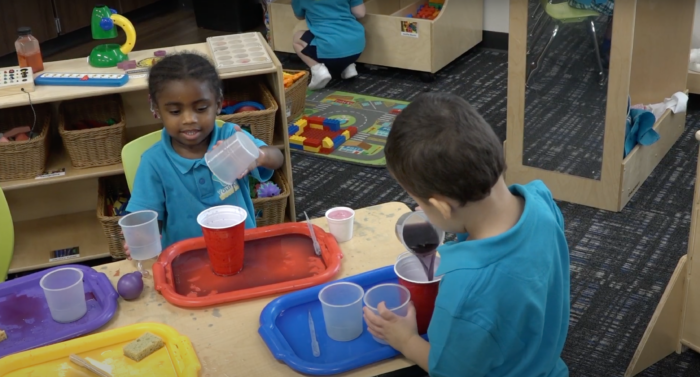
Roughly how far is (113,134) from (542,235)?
1.87 meters

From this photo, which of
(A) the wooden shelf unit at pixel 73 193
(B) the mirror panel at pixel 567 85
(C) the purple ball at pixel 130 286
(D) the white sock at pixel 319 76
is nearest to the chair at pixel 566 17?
(B) the mirror panel at pixel 567 85

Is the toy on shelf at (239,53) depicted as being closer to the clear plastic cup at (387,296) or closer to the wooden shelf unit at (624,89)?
the wooden shelf unit at (624,89)

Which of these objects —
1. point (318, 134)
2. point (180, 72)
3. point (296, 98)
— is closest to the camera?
point (180, 72)

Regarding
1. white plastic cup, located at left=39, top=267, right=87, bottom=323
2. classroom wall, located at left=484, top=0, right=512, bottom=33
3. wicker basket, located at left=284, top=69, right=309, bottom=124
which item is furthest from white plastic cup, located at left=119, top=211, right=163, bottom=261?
classroom wall, located at left=484, top=0, right=512, bottom=33

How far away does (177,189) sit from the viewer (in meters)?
1.98

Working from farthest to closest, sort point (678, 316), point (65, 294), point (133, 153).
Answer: point (678, 316), point (133, 153), point (65, 294)

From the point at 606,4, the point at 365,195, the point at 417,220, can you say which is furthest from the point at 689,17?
the point at 417,220

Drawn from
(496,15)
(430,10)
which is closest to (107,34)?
(430,10)

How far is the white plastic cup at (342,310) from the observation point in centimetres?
139

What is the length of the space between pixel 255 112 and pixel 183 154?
80 centimetres

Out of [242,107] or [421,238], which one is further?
[242,107]

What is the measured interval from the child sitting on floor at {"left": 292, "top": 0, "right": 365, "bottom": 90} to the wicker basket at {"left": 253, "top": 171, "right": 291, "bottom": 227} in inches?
68.2

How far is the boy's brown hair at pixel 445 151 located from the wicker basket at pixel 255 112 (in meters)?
1.59

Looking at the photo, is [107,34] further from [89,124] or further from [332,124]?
[332,124]
